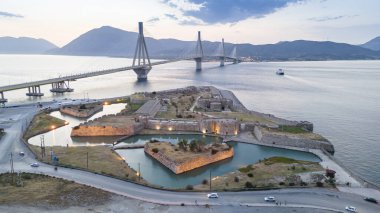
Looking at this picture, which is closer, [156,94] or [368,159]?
[368,159]

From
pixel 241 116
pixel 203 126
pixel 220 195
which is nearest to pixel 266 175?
pixel 220 195

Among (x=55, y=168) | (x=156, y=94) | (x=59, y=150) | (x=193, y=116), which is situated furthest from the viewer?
(x=156, y=94)

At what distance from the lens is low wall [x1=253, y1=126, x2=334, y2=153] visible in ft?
105

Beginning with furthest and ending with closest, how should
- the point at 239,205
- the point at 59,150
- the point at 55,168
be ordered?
the point at 59,150, the point at 55,168, the point at 239,205

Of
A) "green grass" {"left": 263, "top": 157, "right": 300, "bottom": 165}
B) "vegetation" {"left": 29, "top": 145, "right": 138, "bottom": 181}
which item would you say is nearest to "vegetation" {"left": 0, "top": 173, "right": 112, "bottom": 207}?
"vegetation" {"left": 29, "top": 145, "right": 138, "bottom": 181}

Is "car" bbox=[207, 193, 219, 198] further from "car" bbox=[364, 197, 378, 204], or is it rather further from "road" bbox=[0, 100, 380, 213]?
"car" bbox=[364, 197, 378, 204]

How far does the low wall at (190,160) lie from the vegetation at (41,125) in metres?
13.7

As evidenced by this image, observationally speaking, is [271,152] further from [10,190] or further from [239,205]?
[10,190]

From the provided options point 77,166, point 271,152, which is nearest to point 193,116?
point 271,152

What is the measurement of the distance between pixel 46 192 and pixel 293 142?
2227 centimetres

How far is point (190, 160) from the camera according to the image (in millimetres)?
26578

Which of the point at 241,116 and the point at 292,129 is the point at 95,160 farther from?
the point at 241,116

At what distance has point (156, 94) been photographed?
63.3m

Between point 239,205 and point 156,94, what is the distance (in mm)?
46028
